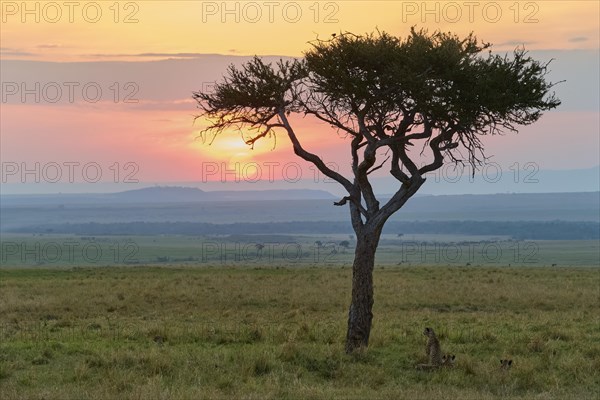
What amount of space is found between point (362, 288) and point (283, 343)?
8.06 feet

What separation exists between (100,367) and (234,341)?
Answer: 190 inches

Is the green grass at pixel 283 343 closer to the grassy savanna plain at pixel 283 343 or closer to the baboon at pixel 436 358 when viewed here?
the grassy savanna plain at pixel 283 343

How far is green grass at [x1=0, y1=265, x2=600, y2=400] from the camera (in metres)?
14.2

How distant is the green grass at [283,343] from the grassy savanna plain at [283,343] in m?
0.05

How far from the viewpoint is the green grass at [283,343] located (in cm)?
1423

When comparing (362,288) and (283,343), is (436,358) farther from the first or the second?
(283,343)

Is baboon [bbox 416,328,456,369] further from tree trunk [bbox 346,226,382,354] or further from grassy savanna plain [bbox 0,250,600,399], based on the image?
tree trunk [bbox 346,226,382,354]

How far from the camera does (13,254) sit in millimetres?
178375

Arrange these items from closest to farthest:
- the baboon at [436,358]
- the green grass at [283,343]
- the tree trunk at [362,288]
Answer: the green grass at [283,343]
the baboon at [436,358]
the tree trunk at [362,288]

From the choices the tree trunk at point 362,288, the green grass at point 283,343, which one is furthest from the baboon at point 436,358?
the tree trunk at point 362,288

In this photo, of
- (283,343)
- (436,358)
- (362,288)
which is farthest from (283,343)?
(436,358)

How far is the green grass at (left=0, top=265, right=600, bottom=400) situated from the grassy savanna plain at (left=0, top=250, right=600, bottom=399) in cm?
5

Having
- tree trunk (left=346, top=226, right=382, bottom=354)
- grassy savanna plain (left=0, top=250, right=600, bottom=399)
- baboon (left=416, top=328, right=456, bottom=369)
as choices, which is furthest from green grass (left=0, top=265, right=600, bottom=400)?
tree trunk (left=346, top=226, right=382, bottom=354)

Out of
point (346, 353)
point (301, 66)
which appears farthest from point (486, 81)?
point (346, 353)
